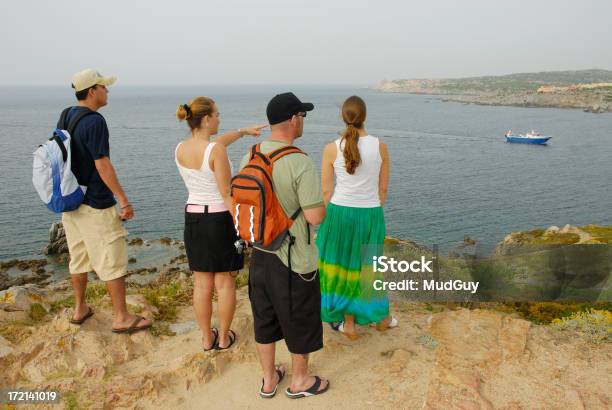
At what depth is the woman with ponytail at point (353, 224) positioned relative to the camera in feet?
14.3

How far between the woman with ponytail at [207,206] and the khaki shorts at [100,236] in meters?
0.96

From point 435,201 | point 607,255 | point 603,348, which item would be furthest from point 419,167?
point 603,348

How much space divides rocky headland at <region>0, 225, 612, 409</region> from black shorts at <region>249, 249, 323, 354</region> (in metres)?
0.61

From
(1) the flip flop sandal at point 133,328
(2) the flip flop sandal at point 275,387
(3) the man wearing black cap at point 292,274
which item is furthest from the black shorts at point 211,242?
(1) the flip flop sandal at point 133,328

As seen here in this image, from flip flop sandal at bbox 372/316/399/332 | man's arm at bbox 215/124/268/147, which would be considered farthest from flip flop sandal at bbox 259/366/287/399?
man's arm at bbox 215/124/268/147

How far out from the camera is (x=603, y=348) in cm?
454

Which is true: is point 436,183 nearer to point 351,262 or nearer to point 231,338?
point 351,262

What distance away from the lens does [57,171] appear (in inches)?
169

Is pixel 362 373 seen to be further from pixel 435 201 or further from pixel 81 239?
pixel 435 201

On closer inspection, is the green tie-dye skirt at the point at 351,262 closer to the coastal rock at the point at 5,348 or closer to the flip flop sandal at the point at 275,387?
the flip flop sandal at the point at 275,387

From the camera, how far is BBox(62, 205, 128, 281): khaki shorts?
455cm

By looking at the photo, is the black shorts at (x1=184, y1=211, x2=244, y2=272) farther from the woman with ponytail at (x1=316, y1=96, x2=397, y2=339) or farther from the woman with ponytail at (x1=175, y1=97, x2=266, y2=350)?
the woman with ponytail at (x1=316, y1=96, x2=397, y2=339)

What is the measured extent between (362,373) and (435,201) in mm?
28733

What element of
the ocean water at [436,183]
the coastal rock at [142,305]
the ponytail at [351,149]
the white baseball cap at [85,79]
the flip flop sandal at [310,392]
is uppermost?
the white baseball cap at [85,79]
